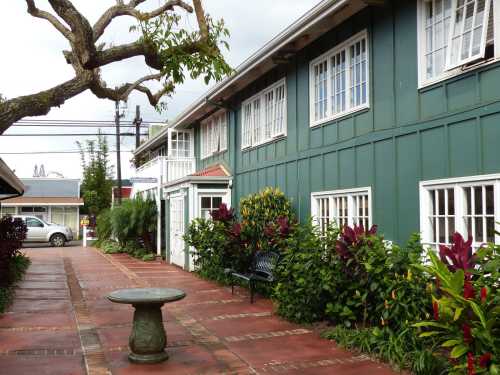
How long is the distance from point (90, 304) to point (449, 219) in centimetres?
664

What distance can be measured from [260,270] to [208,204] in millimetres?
5056

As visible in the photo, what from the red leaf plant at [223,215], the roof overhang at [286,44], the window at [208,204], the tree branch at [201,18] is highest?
the roof overhang at [286,44]

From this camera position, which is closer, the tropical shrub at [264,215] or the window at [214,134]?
the tropical shrub at [264,215]

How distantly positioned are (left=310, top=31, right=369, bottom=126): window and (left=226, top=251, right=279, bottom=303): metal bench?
2.72 metres

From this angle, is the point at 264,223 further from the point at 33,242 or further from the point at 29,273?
the point at 33,242

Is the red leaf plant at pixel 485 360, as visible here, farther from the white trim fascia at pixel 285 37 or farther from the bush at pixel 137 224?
the bush at pixel 137 224

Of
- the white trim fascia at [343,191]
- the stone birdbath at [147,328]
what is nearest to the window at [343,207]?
the white trim fascia at [343,191]

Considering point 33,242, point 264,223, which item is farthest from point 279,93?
point 33,242

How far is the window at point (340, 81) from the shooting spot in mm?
9641

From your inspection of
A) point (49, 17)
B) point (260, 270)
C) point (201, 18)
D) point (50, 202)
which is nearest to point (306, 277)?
point (260, 270)

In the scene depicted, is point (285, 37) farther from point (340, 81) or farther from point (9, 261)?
point (9, 261)

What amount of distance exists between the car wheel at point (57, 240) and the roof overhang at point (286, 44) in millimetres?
15335

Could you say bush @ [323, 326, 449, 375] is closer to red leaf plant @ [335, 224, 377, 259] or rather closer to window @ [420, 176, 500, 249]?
red leaf plant @ [335, 224, 377, 259]

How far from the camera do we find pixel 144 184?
24.9m
